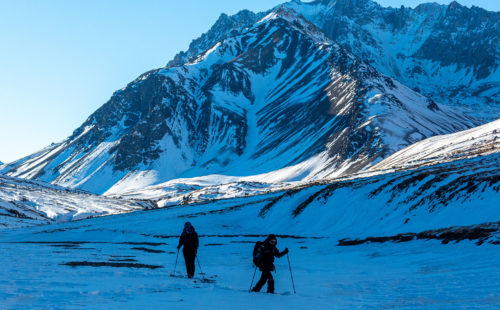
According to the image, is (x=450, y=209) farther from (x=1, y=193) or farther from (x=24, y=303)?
(x=1, y=193)

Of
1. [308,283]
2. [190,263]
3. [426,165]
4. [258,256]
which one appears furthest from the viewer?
[426,165]

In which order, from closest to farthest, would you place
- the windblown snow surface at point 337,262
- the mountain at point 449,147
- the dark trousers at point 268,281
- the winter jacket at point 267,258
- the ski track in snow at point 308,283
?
the ski track in snow at point 308,283 < the windblown snow surface at point 337,262 < the dark trousers at point 268,281 < the winter jacket at point 267,258 < the mountain at point 449,147

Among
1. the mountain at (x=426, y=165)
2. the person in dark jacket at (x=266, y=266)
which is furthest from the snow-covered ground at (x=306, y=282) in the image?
the mountain at (x=426, y=165)

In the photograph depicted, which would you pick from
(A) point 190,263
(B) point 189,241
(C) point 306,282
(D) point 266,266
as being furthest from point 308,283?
(B) point 189,241

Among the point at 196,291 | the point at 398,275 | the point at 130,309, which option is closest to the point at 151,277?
the point at 196,291

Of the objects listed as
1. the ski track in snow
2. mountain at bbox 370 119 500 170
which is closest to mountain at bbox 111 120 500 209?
mountain at bbox 370 119 500 170

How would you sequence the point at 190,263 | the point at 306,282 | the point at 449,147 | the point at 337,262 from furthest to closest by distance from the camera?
the point at 449,147 < the point at 337,262 < the point at 190,263 < the point at 306,282

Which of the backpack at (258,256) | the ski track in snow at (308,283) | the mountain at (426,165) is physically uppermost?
the mountain at (426,165)

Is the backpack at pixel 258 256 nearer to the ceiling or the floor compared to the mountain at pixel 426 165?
nearer to the floor

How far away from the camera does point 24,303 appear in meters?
11.7

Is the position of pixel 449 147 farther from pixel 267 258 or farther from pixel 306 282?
pixel 267 258

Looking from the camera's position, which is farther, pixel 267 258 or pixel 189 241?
pixel 189 241

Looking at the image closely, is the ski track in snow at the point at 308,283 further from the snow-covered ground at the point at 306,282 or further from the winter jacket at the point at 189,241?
the winter jacket at the point at 189,241

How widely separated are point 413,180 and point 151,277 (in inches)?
1310
